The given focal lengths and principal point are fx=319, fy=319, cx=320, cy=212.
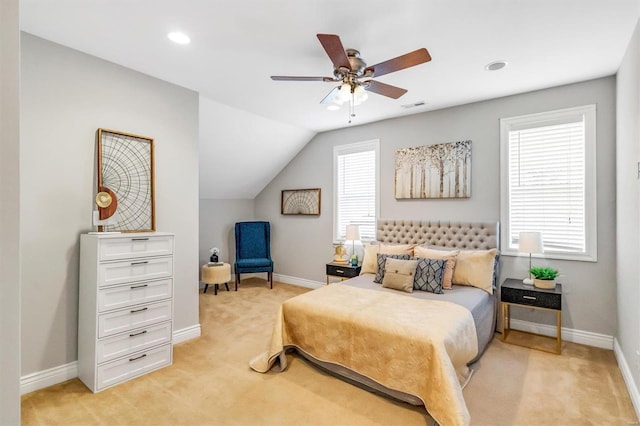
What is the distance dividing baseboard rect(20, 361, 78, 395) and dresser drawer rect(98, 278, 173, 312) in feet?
2.16

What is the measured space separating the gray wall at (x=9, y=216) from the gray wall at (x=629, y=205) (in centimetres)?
332

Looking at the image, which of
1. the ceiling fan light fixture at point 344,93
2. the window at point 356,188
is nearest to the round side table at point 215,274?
the window at point 356,188

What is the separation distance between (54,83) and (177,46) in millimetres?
1038

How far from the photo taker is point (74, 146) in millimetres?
2717

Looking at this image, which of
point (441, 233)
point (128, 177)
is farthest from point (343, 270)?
point (128, 177)

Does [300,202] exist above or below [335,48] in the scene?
below

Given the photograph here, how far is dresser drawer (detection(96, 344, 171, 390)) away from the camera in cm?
252

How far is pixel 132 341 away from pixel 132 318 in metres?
0.19

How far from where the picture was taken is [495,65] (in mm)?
3002

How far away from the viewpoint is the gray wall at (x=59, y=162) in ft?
8.13

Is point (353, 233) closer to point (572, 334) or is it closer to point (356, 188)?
point (356, 188)

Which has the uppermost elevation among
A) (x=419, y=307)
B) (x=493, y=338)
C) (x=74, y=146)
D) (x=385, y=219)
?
(x=74, y=146)

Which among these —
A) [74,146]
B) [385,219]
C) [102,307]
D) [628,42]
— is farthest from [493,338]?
[74,146]

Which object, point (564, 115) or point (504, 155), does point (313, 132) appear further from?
point (564, 115)
